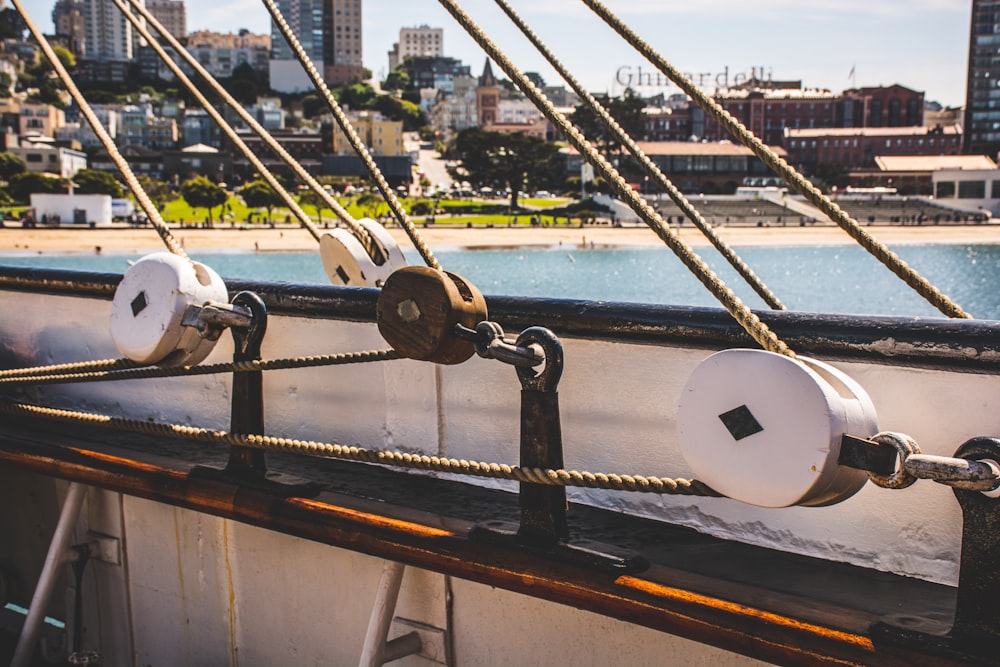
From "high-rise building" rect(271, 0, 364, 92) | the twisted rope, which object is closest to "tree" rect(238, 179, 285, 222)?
the twisted rope

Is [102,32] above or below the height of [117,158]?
above

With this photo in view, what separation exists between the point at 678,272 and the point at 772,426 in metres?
32.6

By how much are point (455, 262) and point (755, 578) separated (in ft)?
125

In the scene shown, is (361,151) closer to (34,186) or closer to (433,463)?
(433,463)

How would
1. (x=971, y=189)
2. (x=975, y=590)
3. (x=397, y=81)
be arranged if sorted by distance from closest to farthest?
(x=975, y=590) < (x=971, y=189) < (x=397, y=81)

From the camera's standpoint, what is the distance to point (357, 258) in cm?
252

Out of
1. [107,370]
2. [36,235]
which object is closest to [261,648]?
[107,370]

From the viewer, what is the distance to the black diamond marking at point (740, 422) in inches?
51.6

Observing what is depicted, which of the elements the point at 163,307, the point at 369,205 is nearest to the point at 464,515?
the point at 163,307

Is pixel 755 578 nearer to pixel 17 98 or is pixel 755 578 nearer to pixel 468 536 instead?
pixel 468 536

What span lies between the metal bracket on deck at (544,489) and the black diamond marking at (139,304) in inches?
33.7

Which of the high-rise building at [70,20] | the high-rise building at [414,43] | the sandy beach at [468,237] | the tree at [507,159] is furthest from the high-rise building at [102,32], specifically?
the sandy beach at [468,237]

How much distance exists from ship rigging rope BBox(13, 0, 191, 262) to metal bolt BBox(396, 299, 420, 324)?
623 mm

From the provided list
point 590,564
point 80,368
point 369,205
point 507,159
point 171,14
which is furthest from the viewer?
point 171,14
